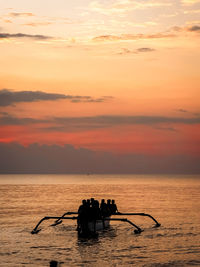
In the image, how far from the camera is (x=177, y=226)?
135 ft

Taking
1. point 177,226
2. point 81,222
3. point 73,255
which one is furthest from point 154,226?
point 73,255

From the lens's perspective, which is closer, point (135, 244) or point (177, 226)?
point (135, 244)

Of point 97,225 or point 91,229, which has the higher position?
point 97,225

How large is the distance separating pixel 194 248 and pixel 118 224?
45.6 ft

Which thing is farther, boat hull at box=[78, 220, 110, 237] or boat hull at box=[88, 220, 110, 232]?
boat hull at box=[88, 220, 110, 232]

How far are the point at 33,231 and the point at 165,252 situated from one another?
40.3 feet

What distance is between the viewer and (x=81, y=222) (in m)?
33.2

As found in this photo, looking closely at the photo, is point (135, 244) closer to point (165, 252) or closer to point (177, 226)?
point (165, 252)

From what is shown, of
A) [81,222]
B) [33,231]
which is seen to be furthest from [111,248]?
[33,231]

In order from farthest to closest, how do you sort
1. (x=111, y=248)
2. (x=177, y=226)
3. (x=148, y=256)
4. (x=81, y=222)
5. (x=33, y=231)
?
(x=177, y=226), (x=33, y=231), (x=81, y=222), (x=111, y=248), (x=148, y=256)

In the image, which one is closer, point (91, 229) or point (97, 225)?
point (91, 229)

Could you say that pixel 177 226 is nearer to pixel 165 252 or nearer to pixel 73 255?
pixel 165 252

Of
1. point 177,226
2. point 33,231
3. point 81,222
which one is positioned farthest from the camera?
point 177,226

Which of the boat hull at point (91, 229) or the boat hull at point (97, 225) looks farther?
the boat hull at point (97, 225)
